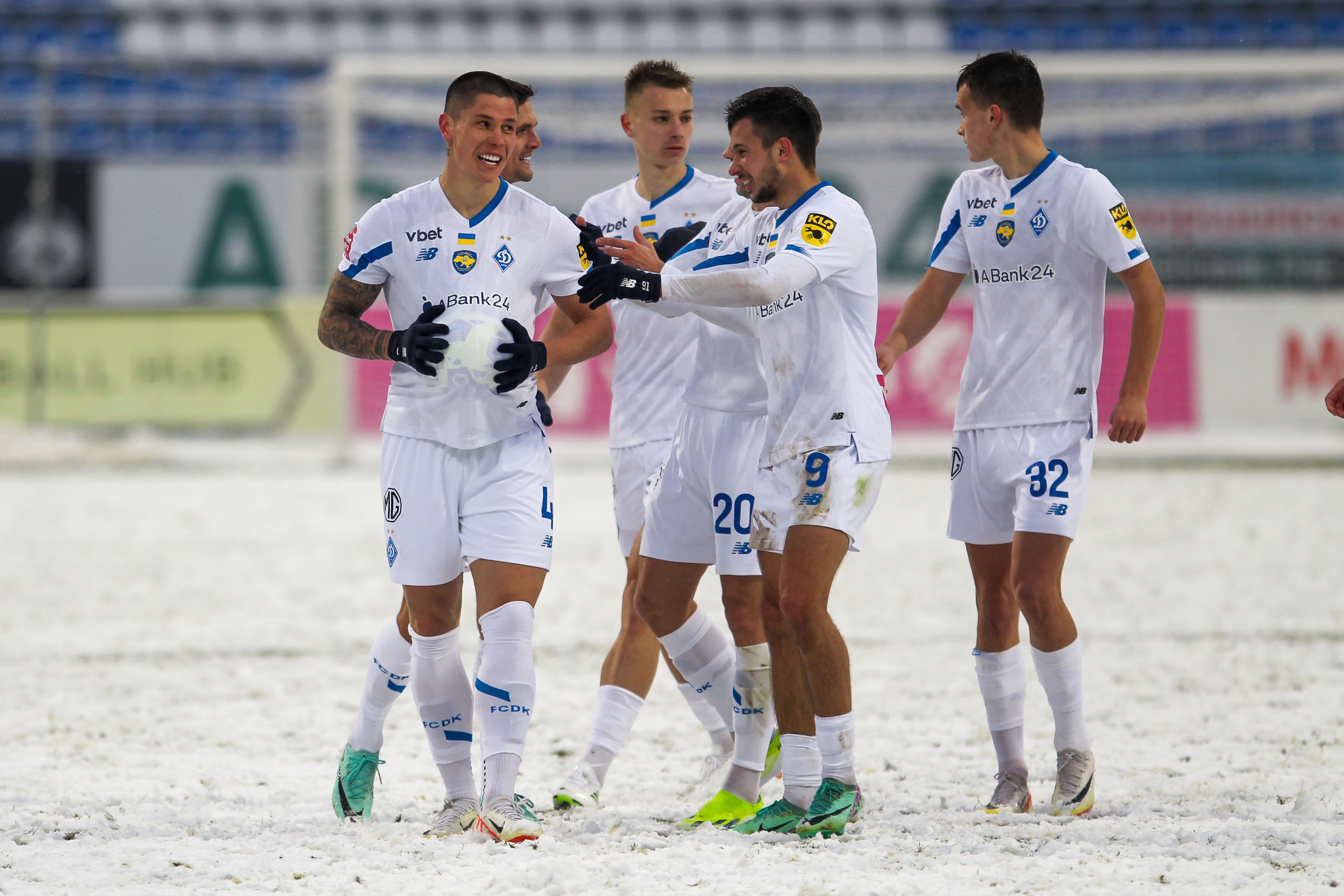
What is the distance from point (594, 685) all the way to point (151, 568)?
4512 millimetres

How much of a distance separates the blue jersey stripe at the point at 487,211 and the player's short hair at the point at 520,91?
277mm

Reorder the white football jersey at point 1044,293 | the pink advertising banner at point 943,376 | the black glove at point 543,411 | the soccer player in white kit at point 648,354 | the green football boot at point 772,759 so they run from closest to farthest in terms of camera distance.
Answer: the black glove at point 543,411, the white football jersey at point 1044,293, the green football boot at point 772,759, the soccer player in white kit at point 648,354, the pink advertising banner at point 943,376

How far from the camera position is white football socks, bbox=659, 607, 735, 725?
4.51m

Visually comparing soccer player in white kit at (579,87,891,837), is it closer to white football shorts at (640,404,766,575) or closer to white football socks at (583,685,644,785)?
white football shorts at (640,404,766,575)

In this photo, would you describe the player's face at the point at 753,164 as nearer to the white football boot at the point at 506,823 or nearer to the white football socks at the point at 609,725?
the white football socks at the point at 609,725

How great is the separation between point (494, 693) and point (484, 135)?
156 centimetres

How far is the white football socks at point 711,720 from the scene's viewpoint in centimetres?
482

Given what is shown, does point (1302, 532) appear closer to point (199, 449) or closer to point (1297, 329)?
point (1297, 329)

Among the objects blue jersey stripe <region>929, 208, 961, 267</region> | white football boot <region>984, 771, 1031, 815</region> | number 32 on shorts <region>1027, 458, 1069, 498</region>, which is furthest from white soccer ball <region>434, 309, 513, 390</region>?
white football boot <region>984, 771, 1031, 815</region>

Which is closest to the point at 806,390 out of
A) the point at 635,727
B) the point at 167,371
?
the point at 635,727

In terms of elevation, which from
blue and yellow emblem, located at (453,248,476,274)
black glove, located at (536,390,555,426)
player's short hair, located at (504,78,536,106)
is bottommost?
black glove, located at (536,390,555,426)

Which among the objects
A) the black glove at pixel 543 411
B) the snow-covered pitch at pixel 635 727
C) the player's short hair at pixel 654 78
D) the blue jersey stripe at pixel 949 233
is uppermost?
the player's short hair at pixel 654 78

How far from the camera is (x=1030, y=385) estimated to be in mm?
4309

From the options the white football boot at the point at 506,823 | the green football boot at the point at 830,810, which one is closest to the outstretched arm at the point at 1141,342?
the green football boot at the point at 830,810
